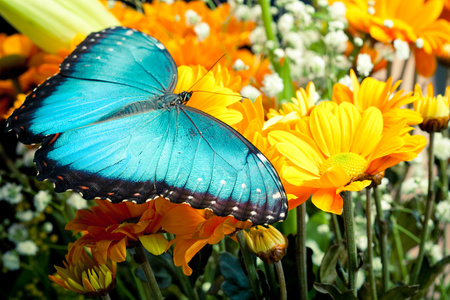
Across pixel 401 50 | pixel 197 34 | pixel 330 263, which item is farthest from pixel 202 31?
pixel 330 263

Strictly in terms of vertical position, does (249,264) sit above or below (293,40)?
below

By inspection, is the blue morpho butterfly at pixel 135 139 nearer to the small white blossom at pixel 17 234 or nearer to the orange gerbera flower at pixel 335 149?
the orange gerbera flower at pixel 335 149

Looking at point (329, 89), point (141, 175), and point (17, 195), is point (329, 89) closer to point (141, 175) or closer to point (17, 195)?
point (141, 175)

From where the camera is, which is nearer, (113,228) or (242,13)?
(113,228)

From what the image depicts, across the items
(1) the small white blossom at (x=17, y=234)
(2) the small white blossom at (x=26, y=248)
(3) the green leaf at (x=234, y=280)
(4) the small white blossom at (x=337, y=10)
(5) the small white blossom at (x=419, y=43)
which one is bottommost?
(1) the small white blossom at (x=17, y=234)

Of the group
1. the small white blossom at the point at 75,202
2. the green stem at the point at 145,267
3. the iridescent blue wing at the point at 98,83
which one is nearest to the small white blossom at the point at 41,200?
the small white blossom at the point at 75,202

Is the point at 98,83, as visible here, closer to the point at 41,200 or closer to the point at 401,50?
the point at 41,200

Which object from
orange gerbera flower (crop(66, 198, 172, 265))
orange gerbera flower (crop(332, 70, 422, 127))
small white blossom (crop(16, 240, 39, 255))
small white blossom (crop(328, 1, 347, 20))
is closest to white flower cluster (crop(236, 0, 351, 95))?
small white blossom (crop(328, 1, 347, 20))
